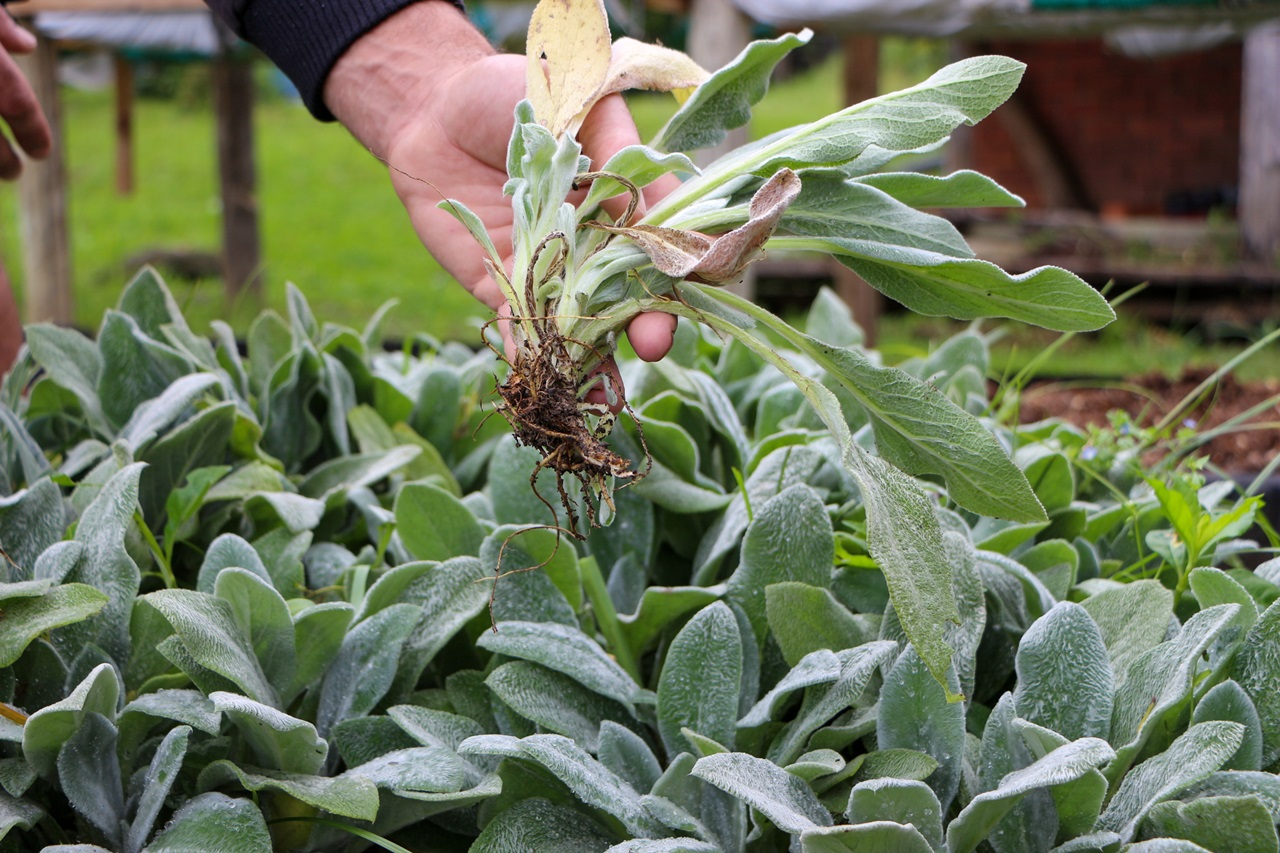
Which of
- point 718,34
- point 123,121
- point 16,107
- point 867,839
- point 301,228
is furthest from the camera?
point 123,121

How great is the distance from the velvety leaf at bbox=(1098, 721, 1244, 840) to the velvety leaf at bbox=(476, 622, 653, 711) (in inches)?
14.1

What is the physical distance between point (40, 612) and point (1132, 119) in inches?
304

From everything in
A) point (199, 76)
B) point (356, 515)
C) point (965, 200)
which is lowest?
point (199, 76)

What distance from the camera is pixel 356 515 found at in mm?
1253

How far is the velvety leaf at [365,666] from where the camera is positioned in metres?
0.90

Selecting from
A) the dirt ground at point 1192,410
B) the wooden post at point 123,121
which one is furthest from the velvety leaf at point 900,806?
the wooden post at point 123,121

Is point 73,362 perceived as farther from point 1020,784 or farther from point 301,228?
point 301,228

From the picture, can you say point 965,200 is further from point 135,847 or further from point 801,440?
point 135,847

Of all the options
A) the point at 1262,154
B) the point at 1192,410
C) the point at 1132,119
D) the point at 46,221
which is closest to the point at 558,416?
the point at 1192,410

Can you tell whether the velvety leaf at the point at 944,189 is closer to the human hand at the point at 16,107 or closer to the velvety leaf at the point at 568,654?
the velvety leaf at the point at 568,654

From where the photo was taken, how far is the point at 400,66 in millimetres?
1252

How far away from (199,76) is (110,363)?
13394mm

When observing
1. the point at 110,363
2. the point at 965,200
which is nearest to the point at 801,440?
the point at 965,200

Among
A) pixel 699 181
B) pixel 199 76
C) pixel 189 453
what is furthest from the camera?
pixel 199 76
